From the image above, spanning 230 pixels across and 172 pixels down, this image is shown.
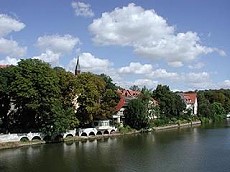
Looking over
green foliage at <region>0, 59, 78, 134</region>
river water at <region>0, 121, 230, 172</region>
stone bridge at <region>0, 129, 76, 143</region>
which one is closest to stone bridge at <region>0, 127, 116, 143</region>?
stone bridge at <region>0, 129, 76, 143</region>

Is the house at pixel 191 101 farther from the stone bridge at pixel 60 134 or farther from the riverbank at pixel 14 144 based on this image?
the riverbank at pixel 14 144

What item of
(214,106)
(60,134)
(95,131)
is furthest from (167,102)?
(60,134)

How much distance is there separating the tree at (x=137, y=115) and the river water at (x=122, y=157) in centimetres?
1264

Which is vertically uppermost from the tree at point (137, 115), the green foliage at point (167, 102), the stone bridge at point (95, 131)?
the green foliage at point (167, 102)

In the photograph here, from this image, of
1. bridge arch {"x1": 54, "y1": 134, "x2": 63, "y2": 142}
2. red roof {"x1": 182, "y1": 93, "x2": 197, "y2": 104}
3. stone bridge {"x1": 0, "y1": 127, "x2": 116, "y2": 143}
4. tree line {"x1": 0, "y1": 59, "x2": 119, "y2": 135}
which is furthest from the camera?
red roof {"x1": 182, "y1": 93, "x2": 197, "y2": 104}

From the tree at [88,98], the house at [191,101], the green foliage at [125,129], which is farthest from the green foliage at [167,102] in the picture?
the tree at [88,98]

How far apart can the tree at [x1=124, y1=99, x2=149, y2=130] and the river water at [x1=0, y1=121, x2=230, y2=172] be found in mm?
12638

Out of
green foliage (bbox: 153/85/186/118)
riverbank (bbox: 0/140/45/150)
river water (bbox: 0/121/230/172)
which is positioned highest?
green foliage (bbox: 153/85/186/118)

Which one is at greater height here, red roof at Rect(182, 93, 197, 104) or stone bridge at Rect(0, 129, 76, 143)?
red roof at Rect(182, 93, 197, 104)

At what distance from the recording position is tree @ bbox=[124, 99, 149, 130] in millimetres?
68688

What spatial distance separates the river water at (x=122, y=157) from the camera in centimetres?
3512

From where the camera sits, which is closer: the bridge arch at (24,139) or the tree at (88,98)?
the bridge arch at (24,139)

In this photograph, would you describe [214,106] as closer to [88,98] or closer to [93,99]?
[93,99]

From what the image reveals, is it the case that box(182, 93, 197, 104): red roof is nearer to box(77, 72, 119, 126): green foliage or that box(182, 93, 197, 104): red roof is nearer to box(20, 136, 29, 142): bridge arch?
box(77, 72, 119, 126): green foliage
